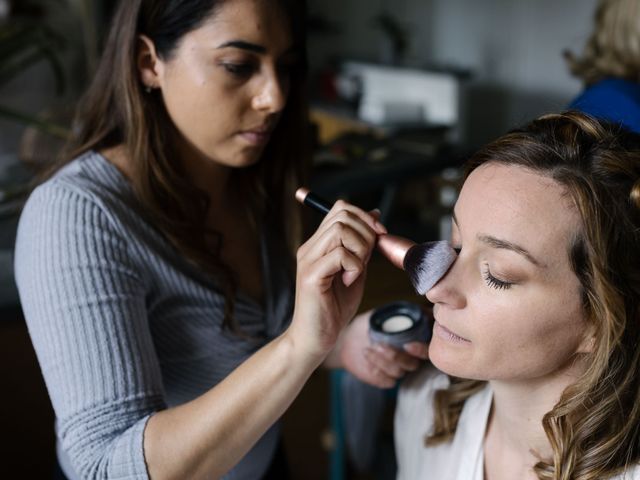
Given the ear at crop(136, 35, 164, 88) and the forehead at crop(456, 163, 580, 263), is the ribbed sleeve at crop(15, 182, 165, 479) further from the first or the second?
the forehead at crop(456, 163, 580, 263)

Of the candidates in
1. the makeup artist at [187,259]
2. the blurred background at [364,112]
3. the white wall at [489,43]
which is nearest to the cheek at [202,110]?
the makeup artist at [187,259]

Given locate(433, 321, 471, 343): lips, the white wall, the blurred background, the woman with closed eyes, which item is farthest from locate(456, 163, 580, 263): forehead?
the white wall

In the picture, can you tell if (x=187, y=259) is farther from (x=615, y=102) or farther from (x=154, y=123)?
(x=615, y=102)

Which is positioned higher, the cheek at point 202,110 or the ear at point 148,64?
the ear at point 148,64

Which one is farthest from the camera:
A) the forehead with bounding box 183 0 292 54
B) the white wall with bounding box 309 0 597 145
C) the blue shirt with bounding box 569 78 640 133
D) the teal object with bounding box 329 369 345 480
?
the white wall with bounding box 309 0 597 145

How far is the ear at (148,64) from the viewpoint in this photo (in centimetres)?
88

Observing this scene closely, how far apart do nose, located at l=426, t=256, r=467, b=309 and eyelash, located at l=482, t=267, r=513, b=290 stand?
24mm

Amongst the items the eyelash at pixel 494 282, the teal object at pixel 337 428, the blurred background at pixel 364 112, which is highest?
the eyelash at pixel 494 282

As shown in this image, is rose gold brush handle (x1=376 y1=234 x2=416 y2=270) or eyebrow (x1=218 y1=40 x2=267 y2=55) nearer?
rose gold brush handle (x1=376 y1=234 x2=416 y2=270)

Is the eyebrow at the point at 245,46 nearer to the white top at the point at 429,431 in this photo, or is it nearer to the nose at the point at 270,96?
the nose at the point at 270,96

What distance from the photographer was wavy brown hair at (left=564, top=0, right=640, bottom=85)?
1243 millimetres

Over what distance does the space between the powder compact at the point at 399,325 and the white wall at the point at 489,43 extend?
2.08m

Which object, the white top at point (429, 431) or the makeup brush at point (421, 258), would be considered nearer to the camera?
the makeup brush at point (421, 258)

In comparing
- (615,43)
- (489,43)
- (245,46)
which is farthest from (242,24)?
(489,43)
